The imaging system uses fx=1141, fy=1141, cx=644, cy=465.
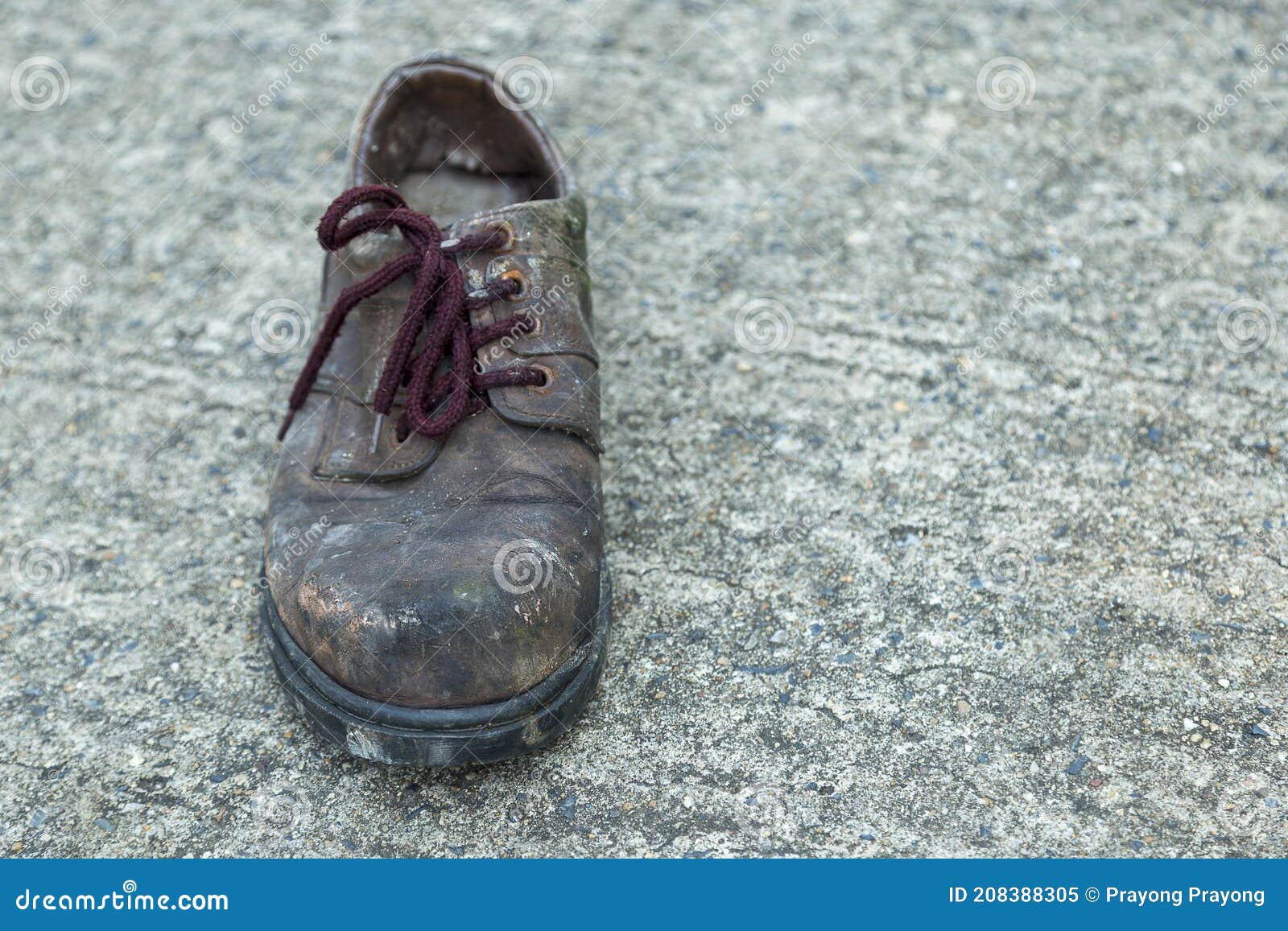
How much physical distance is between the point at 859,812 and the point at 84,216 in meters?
2.83

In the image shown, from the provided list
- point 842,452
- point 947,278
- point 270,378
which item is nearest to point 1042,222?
point 947,278

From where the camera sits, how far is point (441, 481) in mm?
2172

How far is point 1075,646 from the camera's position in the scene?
2.23 meters

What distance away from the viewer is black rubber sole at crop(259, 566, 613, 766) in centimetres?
189

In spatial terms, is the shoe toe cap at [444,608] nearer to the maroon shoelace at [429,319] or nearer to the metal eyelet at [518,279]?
the maroon shoelace at [429,319]

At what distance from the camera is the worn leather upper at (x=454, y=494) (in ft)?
6.21

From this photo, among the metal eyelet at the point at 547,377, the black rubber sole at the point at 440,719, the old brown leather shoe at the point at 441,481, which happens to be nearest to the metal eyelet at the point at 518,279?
the old brown leather shoe at the point at 441,481

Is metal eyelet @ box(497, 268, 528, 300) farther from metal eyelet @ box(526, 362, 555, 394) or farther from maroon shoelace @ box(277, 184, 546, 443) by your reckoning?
metal eyelet @ box(526, 362, 555, 394)

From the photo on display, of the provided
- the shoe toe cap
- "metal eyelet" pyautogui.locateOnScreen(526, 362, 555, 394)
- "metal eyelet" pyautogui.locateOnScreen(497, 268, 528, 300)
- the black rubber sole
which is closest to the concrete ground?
the black rubber sole

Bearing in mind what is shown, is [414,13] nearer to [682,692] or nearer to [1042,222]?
[1042,222]

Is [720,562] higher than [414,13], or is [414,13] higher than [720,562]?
[414,13]

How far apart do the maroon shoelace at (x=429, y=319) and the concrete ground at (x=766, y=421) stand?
1.63 feet

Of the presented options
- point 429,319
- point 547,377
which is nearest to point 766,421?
point 547,377

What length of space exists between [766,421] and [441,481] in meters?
0.91
